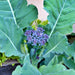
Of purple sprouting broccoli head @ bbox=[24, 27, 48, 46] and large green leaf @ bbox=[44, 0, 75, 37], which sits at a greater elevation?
large green leaf @ bbox=[44, 0, 75, 37]

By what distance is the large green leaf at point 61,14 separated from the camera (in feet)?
3.98

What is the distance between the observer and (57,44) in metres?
1.12

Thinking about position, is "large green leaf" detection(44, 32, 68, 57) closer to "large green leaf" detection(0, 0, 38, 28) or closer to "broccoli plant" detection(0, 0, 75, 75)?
"broccoli plant" detection(0, 0, 75, 75)

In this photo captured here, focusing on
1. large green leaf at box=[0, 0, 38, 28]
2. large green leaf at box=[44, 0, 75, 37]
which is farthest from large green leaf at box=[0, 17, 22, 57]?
large green leaf at box=[44, 0, 75, 37]

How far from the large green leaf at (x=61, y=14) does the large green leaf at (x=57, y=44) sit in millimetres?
141

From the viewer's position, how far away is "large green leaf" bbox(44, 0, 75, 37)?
3.98 feet

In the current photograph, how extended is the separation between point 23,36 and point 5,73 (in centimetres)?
69

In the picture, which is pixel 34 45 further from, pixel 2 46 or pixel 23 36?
pixel 2 46

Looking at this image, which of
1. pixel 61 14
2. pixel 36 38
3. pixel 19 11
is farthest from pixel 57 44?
pixel 19 11

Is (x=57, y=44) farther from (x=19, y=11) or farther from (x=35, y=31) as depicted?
(x=19, y=11)

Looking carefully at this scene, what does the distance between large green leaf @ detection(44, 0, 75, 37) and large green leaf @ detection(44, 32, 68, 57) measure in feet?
0.46

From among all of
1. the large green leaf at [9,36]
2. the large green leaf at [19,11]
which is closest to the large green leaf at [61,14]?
the large green leaf at [19,11]

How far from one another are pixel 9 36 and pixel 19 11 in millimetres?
242

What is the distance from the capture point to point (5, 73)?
5.59 ft
